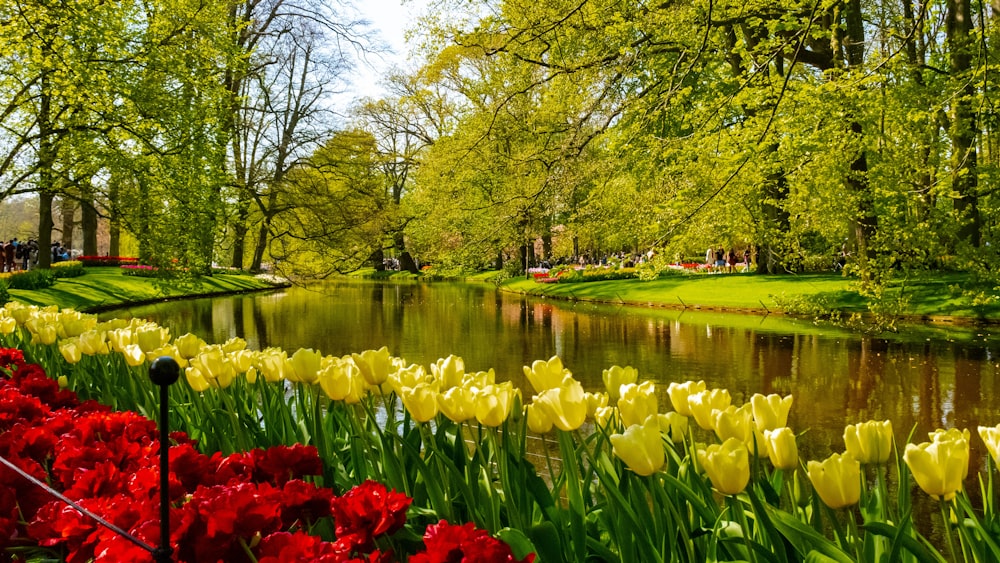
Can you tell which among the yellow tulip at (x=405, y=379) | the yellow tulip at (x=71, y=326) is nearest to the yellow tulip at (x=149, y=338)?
the yellow tulip at (x=71, y=326)

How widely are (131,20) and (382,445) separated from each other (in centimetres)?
1514

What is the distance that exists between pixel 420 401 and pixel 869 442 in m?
1.05

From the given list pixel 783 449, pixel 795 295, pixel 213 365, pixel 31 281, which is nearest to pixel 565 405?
pixel 783 449

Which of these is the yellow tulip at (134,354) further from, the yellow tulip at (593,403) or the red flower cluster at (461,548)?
the red flower cluster at (461,548)

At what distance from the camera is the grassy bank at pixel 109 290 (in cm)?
1454

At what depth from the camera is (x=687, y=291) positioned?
20344 millimetres

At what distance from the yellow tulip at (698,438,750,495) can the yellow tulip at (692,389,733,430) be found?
1.20 feet

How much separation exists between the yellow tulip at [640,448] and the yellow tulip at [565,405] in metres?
0.22

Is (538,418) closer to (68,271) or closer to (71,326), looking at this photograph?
(71,326)

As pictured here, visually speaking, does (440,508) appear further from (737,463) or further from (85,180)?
(85,180)

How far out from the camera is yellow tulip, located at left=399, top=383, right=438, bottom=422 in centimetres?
185

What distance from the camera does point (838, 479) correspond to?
1422mm

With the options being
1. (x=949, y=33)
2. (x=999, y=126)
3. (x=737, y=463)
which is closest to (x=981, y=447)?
(x=737, y=463)

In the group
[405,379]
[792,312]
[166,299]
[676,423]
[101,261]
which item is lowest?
[792,312]
